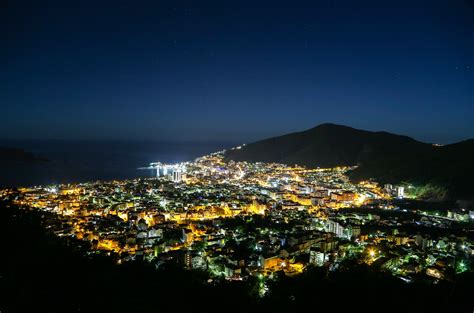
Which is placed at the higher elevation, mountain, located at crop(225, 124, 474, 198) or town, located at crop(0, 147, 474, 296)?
mountain, located at crop(225, 124, 474, 198)

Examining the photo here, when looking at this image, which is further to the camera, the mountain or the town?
the mountain

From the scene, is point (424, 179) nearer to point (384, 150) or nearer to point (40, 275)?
point (384, 150)

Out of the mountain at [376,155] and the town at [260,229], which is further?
the mountain at [376,155]

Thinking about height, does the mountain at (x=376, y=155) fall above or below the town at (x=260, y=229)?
above

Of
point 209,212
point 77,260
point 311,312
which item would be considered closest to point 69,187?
point 209,212
